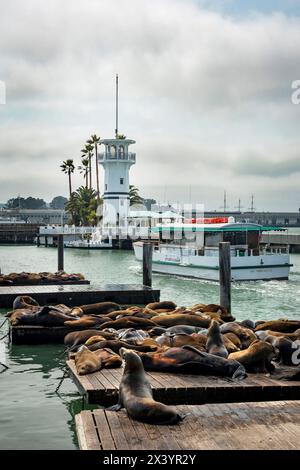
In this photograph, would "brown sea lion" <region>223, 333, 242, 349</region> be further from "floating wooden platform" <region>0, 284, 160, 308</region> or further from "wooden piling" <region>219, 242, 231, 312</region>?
"floating wooden platform" <region>0, 284, 160, 308</region>

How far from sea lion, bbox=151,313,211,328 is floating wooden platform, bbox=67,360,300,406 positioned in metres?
4.12

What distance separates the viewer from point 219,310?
49.6ft

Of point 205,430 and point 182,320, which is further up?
point 182,320

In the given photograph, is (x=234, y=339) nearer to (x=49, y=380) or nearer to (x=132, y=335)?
(x=132, y=335)

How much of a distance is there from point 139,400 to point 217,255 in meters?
22.6

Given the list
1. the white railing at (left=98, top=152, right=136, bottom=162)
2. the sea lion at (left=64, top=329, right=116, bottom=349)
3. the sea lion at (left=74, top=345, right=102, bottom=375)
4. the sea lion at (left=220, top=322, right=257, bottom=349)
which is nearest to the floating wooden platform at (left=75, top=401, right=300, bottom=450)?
the sea lion at (left=74, top=345, right=102, bottom=375)

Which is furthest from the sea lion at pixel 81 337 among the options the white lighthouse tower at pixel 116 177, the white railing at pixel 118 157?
the white railing at pixel 118 157

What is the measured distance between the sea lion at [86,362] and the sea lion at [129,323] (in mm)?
2805

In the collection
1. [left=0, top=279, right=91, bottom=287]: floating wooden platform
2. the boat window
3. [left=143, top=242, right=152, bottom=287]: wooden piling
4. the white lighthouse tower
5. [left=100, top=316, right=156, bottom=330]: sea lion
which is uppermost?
the white lighthouse tower

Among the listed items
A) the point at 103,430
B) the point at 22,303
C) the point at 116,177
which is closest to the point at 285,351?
the point at 103,430

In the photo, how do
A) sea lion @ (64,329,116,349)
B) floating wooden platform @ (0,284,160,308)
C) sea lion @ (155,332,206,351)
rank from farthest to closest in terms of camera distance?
floating wooden platform @ (0,284,160,308) → sea lion @ (64,329,116,349) → sea lion @ (155,332,206,351)

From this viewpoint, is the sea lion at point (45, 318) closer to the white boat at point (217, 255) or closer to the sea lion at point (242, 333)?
Result: the sea lion at point (242, 333)

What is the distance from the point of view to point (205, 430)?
6.78 m

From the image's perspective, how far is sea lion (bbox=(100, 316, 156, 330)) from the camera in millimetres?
12809
